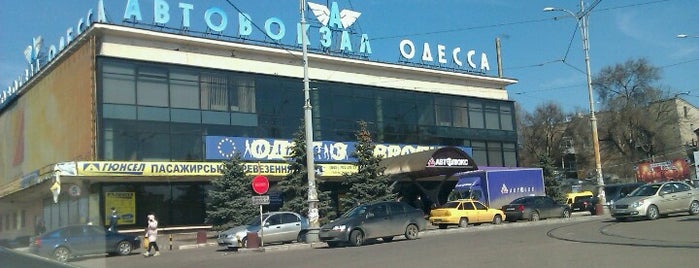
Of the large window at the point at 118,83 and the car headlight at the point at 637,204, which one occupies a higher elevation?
the large window at the point at 118,83

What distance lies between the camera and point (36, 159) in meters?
41.5

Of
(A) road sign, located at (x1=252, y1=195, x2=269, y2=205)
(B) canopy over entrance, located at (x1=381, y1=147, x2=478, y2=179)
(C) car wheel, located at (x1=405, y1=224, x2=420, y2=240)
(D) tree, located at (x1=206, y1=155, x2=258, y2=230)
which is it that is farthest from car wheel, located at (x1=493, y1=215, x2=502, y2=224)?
(A) road sign, located at (x1=252, y1=195, x2=269, y2=205)

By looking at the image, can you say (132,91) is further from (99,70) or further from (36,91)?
(36,91)

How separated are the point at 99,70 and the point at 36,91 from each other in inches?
419

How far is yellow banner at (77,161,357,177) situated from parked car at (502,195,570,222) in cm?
1300

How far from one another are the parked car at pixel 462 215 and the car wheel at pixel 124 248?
46.7 ft

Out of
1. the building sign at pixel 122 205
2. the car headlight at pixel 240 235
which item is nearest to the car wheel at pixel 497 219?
the car headlight at pixel 240 235

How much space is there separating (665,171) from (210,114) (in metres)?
43.2

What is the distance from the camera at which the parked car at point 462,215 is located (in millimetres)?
30781

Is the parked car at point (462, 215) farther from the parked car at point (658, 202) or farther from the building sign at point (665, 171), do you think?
the building sign at point (665, 171)

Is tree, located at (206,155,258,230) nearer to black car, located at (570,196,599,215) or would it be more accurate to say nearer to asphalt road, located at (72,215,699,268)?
asphalt road, located at (72,215,699,268)

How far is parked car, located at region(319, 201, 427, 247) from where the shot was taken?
21.8 metres

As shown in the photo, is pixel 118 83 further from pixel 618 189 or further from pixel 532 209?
pixel 618 189

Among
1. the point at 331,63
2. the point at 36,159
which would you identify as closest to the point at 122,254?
the point at 36,159
